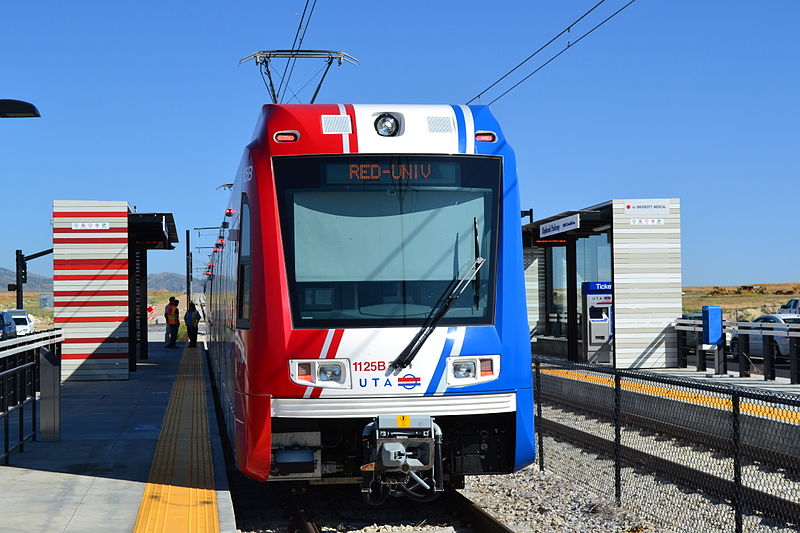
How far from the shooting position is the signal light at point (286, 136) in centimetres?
805

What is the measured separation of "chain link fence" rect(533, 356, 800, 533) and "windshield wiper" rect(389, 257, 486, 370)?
1.87 m

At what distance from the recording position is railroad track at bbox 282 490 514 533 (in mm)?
7927

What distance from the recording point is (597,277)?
26.1 metres

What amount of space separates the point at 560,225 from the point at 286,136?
15690 millimetres

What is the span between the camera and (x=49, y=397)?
1185 cm

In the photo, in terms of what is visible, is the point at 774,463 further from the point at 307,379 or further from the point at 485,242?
the point at 307,379

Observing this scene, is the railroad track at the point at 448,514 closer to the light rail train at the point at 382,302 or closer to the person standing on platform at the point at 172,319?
the light rail train at the point at 382,302

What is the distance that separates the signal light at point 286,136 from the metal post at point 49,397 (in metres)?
5.19

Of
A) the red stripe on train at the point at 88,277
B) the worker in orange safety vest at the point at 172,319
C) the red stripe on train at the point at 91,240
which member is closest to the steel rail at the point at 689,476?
the red stripe on train at the point at 88,277

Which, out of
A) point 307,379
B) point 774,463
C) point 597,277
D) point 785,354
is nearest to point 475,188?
point 307,379

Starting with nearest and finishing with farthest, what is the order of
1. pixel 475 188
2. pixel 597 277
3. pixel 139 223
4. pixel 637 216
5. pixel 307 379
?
pixel 307 379 → pixel 475 188 → pixel 637 216 → pixel 139 223 → pixel 597 277

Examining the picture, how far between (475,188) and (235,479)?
480 cm

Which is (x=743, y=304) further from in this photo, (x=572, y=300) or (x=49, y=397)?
(x=49, y=397)

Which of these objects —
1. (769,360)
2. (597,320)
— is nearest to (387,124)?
(769,360)
